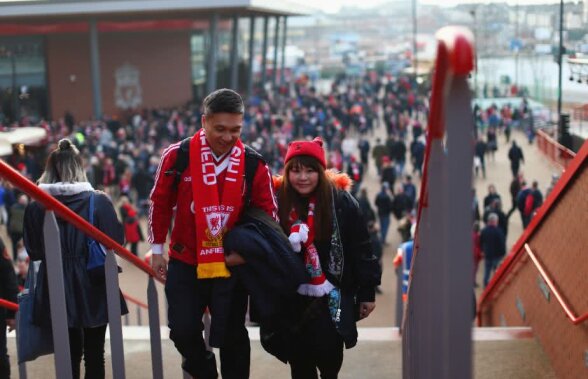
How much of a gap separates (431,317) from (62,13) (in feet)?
Result: 110

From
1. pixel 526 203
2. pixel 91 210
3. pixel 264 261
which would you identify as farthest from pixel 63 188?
pixel 526 203

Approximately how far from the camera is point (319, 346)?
12.5 ft

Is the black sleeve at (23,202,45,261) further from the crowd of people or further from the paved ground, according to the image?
the paved ground

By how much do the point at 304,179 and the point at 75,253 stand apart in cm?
98

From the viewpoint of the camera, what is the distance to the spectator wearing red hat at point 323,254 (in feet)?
12.2

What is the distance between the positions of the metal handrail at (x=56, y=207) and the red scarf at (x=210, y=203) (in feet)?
1.33

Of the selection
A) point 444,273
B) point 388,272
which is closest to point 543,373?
point 444,273

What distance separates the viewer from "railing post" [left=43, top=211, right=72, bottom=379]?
3105mm

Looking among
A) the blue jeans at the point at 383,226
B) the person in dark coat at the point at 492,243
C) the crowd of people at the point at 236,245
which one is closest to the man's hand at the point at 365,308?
the crowd of people at the point at 236,245

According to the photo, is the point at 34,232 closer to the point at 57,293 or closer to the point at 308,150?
the point at 57,293

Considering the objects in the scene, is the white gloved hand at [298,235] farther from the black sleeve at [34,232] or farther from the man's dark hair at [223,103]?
the black sleeve at [34,232]

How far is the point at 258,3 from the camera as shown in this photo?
38906 mm

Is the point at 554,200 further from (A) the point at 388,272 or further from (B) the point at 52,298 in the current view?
(A) the point at 388,272

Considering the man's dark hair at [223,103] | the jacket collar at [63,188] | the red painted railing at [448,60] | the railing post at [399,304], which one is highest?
the red painted railing at [448,60]
